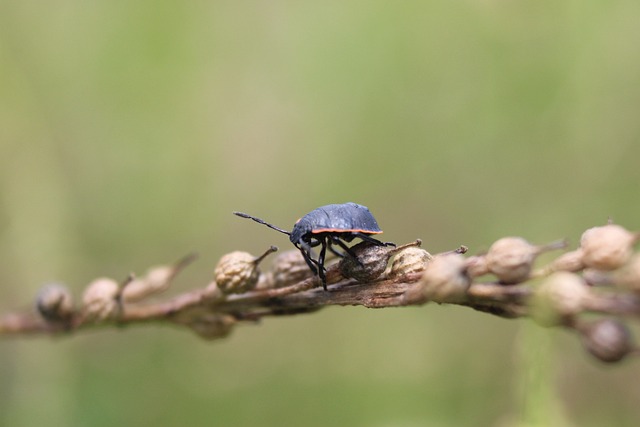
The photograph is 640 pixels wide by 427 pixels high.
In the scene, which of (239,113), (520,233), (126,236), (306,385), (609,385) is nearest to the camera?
(609,385)

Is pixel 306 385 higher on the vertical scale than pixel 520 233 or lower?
lower

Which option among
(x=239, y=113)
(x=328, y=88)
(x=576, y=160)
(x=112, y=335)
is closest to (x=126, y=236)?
(x=112, y=335)

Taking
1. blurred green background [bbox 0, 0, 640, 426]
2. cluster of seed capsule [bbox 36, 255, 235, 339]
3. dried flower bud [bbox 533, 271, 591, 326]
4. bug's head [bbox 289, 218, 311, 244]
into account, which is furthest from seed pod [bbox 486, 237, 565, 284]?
blurred green background [bbox 0, 0, 640, 426]

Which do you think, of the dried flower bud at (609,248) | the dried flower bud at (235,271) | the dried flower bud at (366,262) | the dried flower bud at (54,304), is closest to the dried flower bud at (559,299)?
the dried flower bud at (609,248)

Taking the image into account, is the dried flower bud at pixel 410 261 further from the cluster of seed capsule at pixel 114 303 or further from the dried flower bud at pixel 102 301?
the dried flower bud at pixel 102 301

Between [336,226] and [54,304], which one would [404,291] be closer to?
[336,226]

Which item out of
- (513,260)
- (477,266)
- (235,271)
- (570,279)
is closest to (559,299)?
(570,279)

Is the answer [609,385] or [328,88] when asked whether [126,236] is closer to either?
[328,88]
